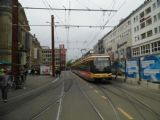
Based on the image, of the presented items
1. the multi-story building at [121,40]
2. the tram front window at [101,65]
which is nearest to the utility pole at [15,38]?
the tram front window at [101,65]

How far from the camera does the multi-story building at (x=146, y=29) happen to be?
6481 cm

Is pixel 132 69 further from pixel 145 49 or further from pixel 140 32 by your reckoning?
pixel 140 32

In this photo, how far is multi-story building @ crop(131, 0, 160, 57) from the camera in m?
64.8

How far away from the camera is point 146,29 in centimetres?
7169

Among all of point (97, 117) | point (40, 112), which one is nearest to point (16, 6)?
point (40, 112)

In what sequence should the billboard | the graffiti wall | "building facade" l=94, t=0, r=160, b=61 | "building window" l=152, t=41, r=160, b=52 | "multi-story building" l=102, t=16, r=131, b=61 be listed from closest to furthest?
the billboard < the graffiti wall < "building window" l=152, t=41, r=160, b=52 < "building facade" l=94, t=0, r=160, b=61 < "multi-story building" l=102, t=16, r=131, b=61

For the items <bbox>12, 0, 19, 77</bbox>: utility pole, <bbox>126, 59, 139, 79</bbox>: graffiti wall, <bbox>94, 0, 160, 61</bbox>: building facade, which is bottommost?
<bbox>126, 59, 139, 79</bbox>: graffiti wall

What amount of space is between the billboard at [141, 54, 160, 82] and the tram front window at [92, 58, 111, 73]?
6.62 metres

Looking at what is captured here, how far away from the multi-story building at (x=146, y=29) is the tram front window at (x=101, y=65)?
31.8m

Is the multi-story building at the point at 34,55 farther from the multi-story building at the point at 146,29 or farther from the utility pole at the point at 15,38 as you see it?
the utility pole at the point at 15,38

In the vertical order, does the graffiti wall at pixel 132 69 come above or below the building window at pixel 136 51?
below

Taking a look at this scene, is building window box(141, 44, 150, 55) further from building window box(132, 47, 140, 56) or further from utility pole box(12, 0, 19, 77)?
utility pole box(12, 0, 19, 77)

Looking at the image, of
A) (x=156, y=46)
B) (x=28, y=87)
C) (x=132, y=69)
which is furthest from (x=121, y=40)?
(x=28, y=87)

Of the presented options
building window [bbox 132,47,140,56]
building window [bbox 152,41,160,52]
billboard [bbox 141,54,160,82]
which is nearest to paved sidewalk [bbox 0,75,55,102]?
billboard [bbox 141,54,160,82]
